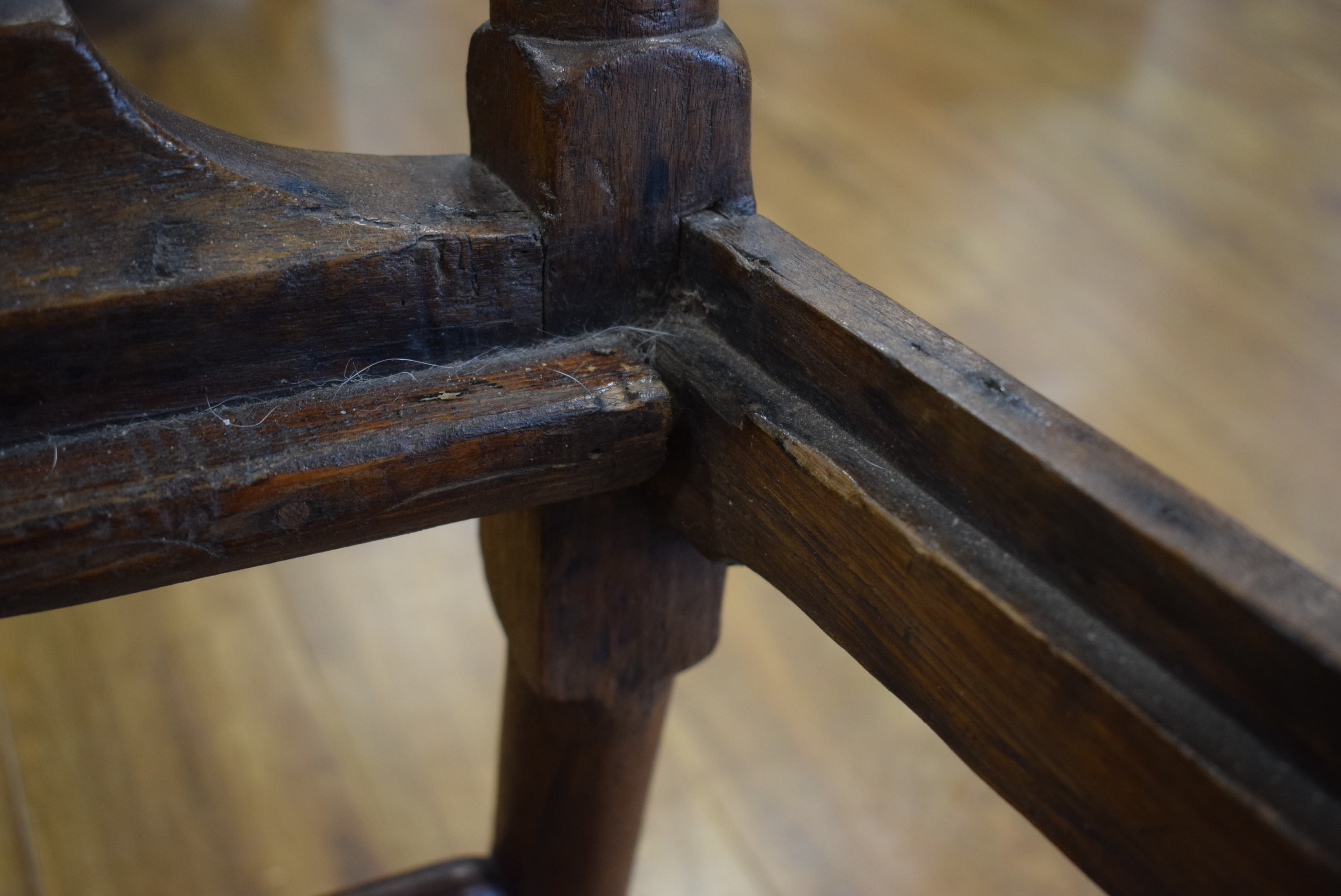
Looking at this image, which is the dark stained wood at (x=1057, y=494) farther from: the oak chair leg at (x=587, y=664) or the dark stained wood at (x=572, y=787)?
the dark stained wood at (x=572, y=787)

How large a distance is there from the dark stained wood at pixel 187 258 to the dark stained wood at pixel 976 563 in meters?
0.10

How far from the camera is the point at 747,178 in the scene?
504 millimetres

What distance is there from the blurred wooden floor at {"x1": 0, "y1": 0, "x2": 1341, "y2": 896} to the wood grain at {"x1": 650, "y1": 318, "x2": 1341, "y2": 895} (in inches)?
23.8

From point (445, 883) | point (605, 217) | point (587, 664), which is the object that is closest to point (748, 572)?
point (445, 883)

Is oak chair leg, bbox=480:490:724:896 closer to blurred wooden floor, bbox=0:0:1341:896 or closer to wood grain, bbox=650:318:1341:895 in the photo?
wood grain, bbox=650:318:1341:895

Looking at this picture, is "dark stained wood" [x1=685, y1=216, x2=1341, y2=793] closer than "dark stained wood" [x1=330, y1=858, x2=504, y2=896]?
Yes

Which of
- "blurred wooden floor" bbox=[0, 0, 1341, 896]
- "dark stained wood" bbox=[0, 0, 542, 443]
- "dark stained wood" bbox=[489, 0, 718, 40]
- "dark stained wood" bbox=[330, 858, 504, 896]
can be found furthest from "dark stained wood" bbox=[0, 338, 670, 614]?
"blurred wooden floor" bbox=[0, 0, 1341, 896]

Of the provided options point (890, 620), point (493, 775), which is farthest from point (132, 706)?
point (890, 620)

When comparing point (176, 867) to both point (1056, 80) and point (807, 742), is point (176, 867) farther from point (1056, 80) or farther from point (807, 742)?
point (1056, 80)

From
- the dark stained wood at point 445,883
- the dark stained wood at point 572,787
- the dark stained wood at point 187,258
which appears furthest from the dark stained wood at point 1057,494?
the dark stained wood at point 445,883

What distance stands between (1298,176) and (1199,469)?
649mm

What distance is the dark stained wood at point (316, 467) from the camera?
14.9 inches

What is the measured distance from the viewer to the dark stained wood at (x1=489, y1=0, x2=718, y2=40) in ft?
1.45

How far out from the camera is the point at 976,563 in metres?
0.37
